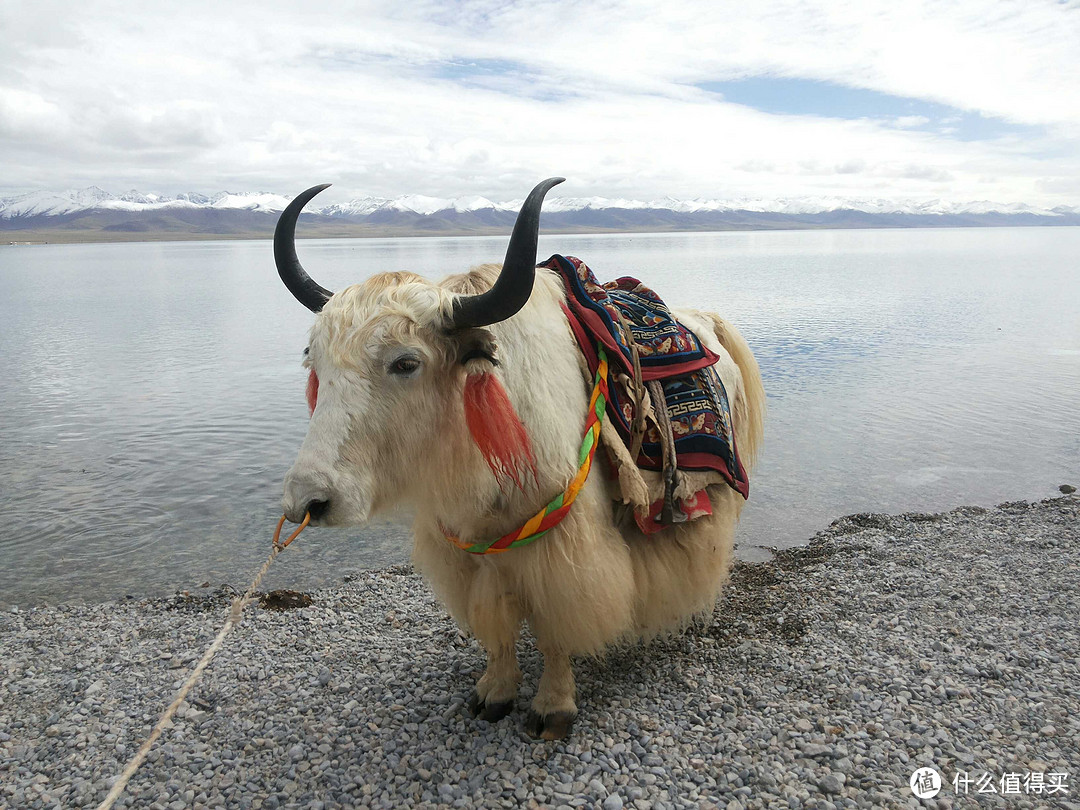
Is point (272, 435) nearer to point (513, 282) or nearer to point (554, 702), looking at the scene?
point (554, 702)

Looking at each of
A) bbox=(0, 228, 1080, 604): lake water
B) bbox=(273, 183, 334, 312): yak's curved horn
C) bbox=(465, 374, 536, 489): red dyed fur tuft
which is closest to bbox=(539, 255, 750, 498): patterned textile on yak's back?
bbox=(465, 374, 536, 489): red dyed fur tuft

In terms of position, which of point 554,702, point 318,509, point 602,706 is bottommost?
point 602,706

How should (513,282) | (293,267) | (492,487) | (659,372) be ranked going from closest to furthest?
(513,282) < (492,487) < (293,267) < (659,372)

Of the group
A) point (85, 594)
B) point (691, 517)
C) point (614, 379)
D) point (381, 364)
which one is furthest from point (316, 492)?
point (85, 594)

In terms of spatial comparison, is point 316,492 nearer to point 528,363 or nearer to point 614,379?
point 528,363

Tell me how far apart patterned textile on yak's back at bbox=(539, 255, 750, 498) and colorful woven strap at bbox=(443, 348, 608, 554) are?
0.48 ft

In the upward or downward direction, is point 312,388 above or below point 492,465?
above

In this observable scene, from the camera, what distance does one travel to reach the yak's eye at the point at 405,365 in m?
2.26

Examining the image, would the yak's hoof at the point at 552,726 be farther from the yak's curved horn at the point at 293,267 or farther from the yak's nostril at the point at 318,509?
the yak's curved horn at the point at 293,267

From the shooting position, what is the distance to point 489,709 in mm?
3150

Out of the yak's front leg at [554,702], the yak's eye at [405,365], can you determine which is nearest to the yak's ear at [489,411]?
the yak's eye at [405,365]

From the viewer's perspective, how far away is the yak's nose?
2.04 m

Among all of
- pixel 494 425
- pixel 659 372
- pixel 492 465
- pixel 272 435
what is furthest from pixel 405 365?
pixel 272 435

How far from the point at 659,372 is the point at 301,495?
1631mm
